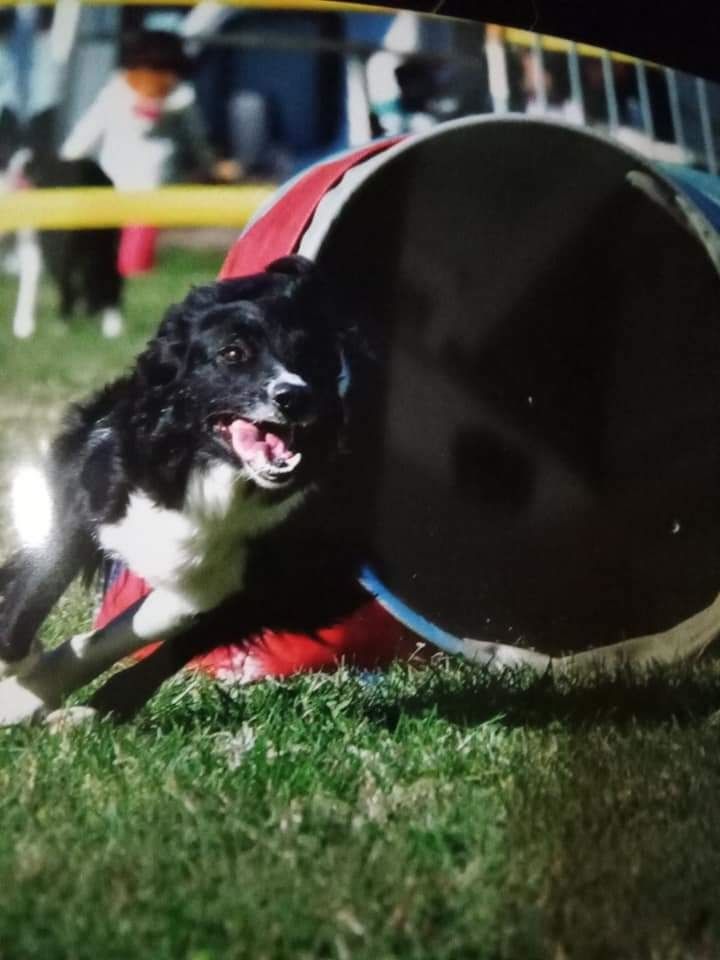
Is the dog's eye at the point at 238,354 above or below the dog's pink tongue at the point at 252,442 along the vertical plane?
above

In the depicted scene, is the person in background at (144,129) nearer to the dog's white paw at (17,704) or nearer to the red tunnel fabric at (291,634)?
the red tunnel fabric at (291,634)

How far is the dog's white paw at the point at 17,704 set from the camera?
12.3ft

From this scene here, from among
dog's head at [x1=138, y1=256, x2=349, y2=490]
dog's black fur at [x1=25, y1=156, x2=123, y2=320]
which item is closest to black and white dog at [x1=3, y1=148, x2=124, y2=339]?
dog's black fur at [x1=25, y1=156, x2=123, y2=320]

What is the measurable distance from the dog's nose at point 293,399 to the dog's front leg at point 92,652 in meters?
0.53

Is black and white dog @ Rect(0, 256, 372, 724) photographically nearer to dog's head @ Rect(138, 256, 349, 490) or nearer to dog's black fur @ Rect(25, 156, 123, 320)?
dog's head @ Rect(138, 256, 349, 490)

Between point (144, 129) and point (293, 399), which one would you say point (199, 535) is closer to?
point (293, 399)

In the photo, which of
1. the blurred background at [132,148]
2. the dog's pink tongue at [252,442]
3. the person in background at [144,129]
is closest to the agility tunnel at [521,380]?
the blurred background at [132,148]

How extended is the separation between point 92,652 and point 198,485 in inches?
18.9

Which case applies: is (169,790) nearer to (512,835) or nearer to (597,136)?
(512,835)

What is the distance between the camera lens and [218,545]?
12.6 ft

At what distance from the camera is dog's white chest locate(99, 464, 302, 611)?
12.4 ft

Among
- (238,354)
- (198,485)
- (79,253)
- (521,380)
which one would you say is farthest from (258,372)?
(521,380)

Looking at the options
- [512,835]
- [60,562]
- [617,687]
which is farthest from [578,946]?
[60,562]

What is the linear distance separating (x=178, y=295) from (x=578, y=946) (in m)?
1.77
